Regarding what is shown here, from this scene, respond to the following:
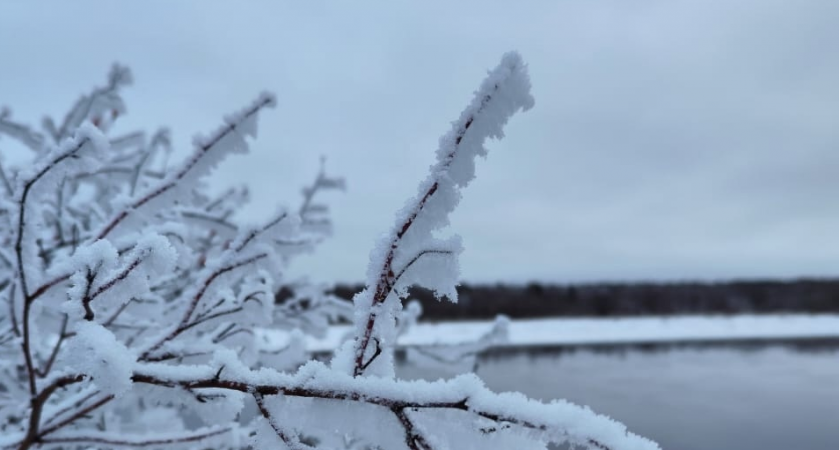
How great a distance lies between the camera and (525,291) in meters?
42.1

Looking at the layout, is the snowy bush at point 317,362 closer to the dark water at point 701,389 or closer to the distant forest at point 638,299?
the dark water at point 701,389

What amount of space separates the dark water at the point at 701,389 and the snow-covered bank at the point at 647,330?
376cm

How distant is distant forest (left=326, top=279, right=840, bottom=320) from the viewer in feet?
107

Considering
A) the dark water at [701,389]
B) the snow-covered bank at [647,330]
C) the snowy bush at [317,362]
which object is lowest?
the dark water at [701,389]

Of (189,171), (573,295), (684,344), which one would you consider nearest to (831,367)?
(684,344)

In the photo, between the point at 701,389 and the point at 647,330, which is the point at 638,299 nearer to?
the point at 647,330

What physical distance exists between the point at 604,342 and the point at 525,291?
2088cm

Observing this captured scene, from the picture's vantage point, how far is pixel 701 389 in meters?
11.2

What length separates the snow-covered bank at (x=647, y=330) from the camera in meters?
21.2

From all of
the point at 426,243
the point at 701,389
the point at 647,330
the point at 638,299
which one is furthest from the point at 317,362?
the point at 638,299

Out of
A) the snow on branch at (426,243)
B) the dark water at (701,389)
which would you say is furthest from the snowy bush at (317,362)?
the dark water at (701,389)

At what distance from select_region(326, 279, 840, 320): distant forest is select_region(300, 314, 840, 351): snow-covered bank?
188 inches

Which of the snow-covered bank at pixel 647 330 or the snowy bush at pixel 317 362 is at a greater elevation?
the snowy bush at pixel 317 362

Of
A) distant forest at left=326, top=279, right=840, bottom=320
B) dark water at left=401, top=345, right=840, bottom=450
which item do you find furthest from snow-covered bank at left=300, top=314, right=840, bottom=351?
distant forest at left=326, top=279, right=840, bottom=320
